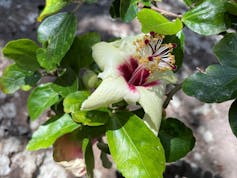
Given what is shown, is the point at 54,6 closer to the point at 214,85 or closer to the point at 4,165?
the point at 214,85

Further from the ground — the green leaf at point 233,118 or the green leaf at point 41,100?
the green leaf at point 233,118

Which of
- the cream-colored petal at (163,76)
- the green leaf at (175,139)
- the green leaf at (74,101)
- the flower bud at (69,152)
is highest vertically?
the cream-colored petal at (163,76)

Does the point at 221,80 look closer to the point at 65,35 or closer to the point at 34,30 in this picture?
the point at 65,35

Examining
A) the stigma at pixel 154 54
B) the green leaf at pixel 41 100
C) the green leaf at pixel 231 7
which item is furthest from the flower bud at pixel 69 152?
the green leaf at pixel 231 7

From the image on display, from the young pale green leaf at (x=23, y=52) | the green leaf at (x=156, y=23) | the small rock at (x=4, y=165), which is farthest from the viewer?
the small rock at (x=4, y=165)

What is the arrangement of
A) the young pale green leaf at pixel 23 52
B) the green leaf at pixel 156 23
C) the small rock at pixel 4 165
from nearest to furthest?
the green leaf at pixel 156 23 → the young pale green leaf at pixel 23 52 → the small rock at pixel 4 165

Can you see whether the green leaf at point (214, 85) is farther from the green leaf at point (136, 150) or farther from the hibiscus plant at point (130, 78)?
the green leaf at point (136, 150)

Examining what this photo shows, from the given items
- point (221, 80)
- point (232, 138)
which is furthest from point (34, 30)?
point (221, 80)
